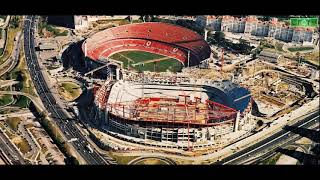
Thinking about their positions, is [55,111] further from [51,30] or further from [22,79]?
[51,30]

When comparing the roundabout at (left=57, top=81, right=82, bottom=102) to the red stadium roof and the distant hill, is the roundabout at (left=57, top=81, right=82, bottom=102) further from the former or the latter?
the distant hill

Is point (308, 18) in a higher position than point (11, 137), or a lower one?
higher

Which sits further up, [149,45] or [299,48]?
[149,45]

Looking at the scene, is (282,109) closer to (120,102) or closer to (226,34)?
(120,102)

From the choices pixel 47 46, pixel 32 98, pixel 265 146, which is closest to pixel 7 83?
pixel 32 98

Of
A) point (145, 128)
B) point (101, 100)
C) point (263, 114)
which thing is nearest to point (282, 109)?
point (263, 114)

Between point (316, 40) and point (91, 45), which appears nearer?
point (91, 45)

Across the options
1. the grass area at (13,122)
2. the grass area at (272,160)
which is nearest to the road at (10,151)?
the grass area at (13,122)
